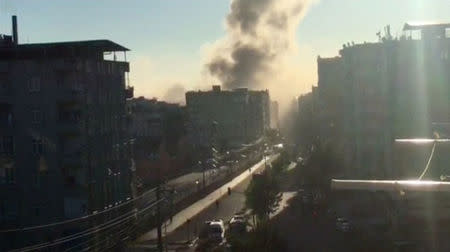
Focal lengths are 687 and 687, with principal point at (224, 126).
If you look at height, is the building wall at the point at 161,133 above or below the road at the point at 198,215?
above

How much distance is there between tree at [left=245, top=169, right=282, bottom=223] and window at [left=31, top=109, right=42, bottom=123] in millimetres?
7998

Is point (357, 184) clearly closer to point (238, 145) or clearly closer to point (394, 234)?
point (394, 234)

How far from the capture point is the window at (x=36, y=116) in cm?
2131

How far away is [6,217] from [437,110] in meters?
17.0

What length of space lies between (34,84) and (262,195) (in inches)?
341

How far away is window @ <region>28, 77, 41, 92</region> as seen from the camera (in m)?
21.4

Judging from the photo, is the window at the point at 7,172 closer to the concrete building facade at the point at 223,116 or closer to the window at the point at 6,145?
the window at the point at 6,145

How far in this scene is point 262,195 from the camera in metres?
24.3

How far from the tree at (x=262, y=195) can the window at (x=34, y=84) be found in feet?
27.5

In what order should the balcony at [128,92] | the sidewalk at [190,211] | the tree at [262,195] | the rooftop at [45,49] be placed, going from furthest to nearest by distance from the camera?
the balcony at [128,92] < the tree at [262,195] < the sidewalk at [190,211] < the rooftop at [45,49]

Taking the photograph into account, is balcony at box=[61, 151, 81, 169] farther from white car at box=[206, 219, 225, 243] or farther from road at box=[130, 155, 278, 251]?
white car at box=[206, 219, 225, 243]

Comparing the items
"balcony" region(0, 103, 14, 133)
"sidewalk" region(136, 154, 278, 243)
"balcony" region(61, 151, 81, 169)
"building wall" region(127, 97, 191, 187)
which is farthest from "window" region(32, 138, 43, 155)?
"building wall" region(127, 97, 191, 187)

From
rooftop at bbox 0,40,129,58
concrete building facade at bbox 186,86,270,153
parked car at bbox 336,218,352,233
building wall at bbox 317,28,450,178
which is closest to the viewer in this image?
parked car at bbox 336,218,352,233

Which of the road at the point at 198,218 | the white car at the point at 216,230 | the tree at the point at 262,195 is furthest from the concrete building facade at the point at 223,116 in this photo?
the white car at the point at 216,230
